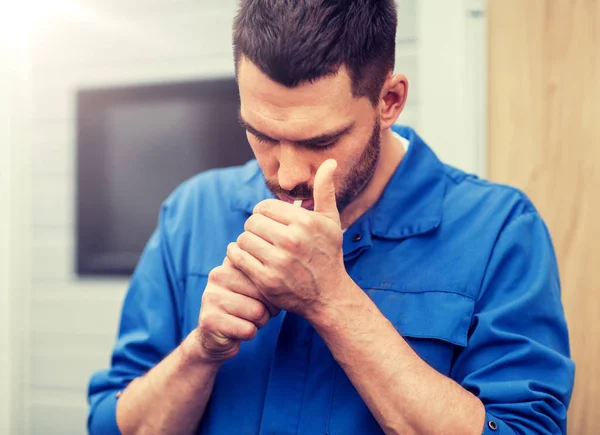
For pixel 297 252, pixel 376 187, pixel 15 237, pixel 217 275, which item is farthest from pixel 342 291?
pixel 15 237

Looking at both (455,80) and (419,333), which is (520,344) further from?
(455,80)

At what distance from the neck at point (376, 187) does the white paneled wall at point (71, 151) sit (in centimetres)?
122

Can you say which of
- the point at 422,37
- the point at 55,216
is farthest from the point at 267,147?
the point at 55,216

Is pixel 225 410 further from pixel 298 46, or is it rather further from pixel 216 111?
pixel 216 111

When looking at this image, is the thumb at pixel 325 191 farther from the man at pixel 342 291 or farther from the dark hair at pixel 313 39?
the dark hair at pixel 313 39

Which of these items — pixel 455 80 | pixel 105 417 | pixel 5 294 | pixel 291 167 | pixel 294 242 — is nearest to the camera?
pixel 294 242

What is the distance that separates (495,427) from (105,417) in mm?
712

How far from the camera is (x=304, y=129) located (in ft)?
3.22

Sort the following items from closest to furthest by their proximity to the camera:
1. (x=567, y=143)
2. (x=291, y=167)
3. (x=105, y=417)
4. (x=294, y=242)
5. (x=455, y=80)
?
(x=294, y=242) → (x=291, y=167) → (x=105, y=417) → (x=567, y=143) → (x=455, y=80)

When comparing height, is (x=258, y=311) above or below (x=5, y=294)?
above

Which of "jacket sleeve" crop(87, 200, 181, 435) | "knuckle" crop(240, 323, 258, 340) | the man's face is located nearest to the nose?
the man's face

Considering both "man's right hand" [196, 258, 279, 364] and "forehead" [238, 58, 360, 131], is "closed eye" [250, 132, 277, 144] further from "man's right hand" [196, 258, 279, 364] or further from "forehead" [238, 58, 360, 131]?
"man's right hand" [196, 258, 279, 364]

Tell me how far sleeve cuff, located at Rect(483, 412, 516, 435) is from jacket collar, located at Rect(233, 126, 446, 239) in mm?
348

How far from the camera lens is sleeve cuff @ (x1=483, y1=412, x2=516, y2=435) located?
3.01 ft
